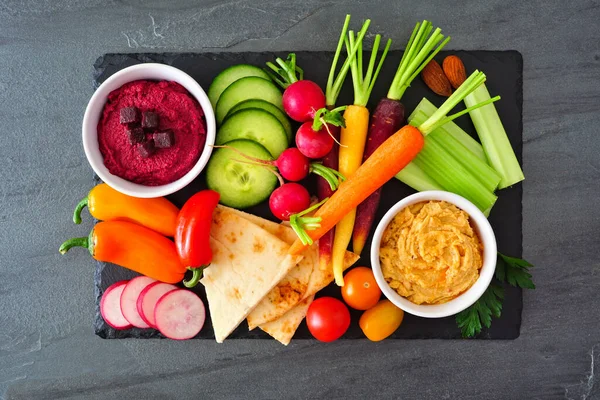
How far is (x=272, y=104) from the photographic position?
2.52m

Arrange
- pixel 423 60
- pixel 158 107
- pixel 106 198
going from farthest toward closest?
pixel 423 60
pixel 106 198
pixel 158 107

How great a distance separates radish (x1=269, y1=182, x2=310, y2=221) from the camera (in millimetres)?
2414

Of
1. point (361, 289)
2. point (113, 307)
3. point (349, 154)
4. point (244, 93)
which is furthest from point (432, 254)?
point (113, 307)

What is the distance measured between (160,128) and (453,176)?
1351 mm

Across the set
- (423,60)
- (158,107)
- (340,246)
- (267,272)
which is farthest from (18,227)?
(423,60)

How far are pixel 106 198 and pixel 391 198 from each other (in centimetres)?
135

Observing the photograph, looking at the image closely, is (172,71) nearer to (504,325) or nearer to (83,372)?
(83,372)

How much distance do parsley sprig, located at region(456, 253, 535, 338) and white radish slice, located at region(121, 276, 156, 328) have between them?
151cm

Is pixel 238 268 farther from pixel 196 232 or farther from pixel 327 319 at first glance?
pixel 327 319

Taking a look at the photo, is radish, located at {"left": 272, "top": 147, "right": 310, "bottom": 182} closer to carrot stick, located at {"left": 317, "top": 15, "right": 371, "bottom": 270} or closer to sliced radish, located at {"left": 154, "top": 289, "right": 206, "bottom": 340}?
carrot stick, located at {"left": 317, "top": 15, "right": 371, "bottom": 270}

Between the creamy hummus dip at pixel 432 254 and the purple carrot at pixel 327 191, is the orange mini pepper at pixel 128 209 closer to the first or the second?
the purple carrot at pixel 327 191

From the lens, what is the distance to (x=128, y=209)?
2.47m

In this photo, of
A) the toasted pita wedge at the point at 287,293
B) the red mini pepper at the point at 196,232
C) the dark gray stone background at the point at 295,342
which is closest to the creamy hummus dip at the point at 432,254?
the toasted pita wedge at the point at 287,293

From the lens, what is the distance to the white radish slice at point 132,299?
2570 millimetres
